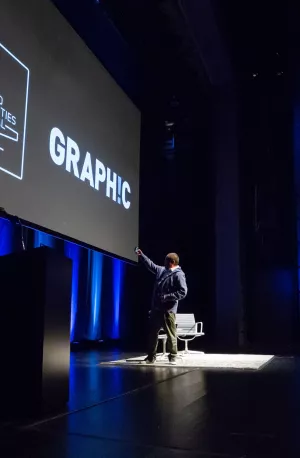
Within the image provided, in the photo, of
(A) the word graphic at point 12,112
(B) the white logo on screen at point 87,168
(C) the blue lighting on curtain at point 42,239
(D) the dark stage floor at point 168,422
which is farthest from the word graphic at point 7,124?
(C) the blue lighting on curtain at point 42,239

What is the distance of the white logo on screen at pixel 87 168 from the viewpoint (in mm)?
4422

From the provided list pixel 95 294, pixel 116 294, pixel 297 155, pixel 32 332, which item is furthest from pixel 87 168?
pixel 297 155

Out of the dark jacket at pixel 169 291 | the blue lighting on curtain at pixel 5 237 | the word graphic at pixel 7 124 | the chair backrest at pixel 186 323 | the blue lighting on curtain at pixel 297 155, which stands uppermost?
the blue lighting on curtain at pixel 297 155

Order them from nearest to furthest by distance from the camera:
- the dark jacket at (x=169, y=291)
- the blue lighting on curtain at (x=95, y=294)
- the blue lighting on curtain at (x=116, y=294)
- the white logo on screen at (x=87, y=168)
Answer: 1. the white logo on screen at (x=87, y=168)
2. the dark jacket at (x=169, y=291)
3. the blue lighting on curtain at (x=95, y=294)
4. the blue lighting on curtain at (x=116, y=294)

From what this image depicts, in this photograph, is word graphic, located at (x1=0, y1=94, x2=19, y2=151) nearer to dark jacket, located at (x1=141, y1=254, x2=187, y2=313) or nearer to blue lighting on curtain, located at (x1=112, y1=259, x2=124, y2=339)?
dark jacket, located at (x1=141, y1=254, x2=187, y2=313)

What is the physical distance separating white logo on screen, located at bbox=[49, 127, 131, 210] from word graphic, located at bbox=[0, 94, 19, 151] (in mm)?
558

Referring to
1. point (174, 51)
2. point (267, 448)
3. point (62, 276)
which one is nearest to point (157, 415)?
point (267, 448)

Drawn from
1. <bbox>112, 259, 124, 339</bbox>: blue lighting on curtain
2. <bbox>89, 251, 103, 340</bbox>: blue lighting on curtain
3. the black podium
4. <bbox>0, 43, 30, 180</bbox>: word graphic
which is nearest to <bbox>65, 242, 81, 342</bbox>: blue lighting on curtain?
<bbox>89, 251, 103, 340</bbox>: blue lighting on curtain

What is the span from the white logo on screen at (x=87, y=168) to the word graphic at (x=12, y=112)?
0.47m

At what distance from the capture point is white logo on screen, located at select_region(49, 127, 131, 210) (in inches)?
174

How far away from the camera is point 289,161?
12.0 m

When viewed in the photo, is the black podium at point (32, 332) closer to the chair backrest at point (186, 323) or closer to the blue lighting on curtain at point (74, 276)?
the chair backrest at point (186, 323)

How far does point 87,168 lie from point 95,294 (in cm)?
485

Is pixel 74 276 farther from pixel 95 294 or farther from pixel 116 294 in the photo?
pixel 116 294
